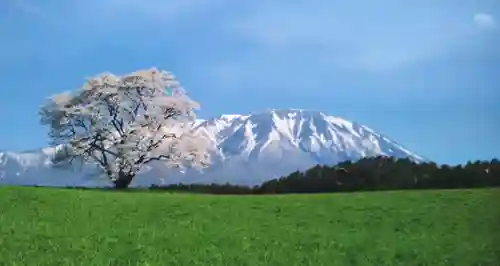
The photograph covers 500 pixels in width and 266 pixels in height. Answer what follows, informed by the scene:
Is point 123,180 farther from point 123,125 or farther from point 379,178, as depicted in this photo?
point 379,178

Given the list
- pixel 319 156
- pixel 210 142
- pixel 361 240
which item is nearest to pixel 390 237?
pixel 361 240

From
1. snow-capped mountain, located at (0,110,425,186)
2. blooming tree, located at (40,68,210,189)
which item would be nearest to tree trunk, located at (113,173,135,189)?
blooming tree, located at (40,68,210,189)

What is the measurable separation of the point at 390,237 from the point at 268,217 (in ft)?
8.49

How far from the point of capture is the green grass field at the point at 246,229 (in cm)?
835

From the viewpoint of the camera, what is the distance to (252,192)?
18.6m

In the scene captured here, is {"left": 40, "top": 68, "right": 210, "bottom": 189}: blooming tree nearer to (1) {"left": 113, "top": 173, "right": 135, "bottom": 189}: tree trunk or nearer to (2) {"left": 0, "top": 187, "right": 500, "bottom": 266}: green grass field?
(1) {"left": 113, "top": 173, "right": 135, "bottom": 189}: tree trunk

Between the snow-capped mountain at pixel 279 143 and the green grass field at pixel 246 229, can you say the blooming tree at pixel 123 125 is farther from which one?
the snow-capped mountain at pixel 279 143

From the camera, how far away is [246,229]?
1049cm

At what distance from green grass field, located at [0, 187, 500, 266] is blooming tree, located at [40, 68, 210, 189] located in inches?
379

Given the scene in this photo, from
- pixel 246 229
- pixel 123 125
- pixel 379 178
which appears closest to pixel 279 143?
pixel 123 125

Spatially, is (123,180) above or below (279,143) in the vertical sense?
below

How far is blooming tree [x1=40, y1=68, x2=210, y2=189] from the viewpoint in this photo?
2375 centimetres

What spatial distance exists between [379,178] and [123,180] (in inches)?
394

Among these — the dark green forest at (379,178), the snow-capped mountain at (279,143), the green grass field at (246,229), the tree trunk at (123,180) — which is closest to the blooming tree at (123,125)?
the tree trunk at (123,180)
